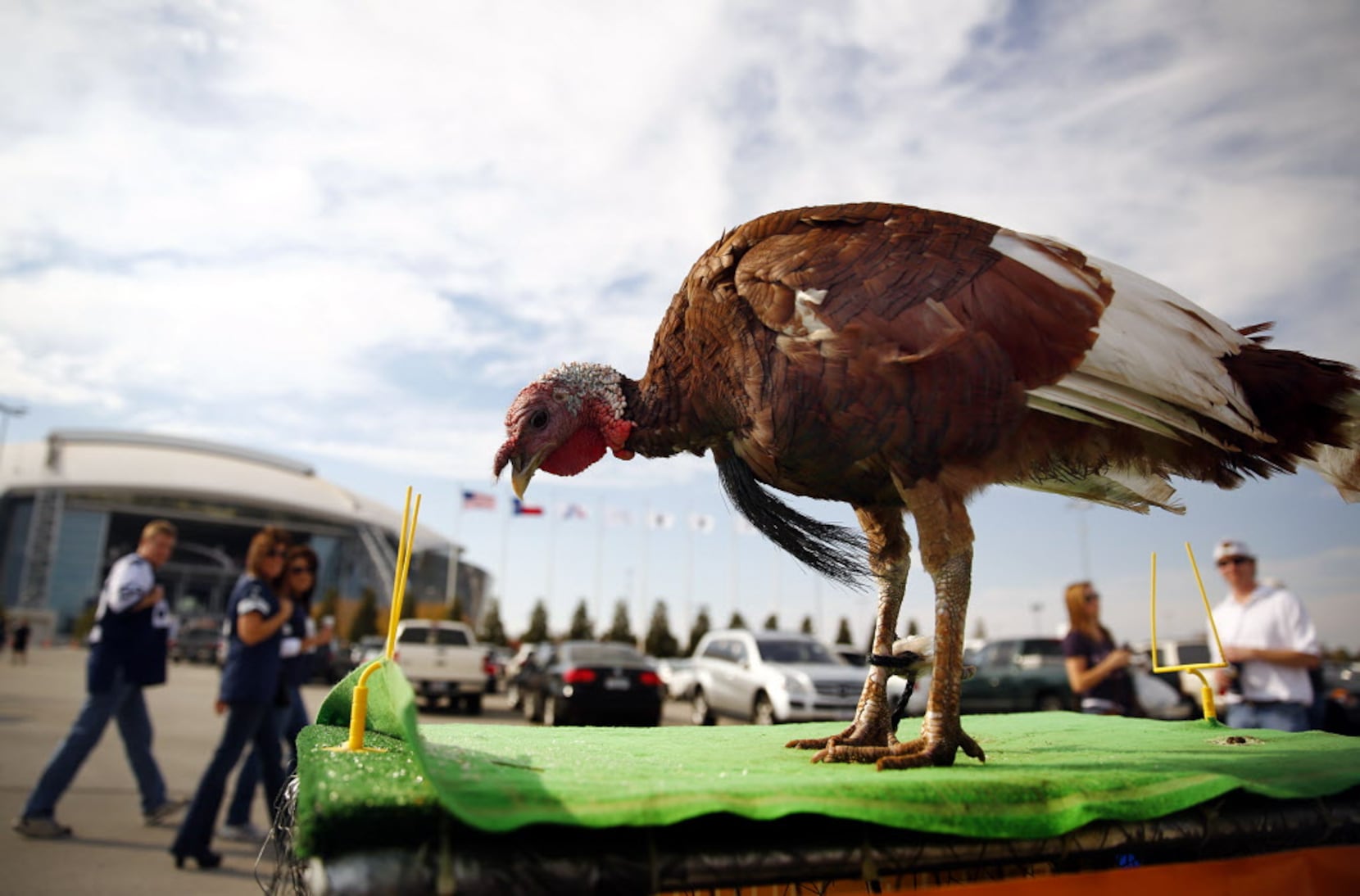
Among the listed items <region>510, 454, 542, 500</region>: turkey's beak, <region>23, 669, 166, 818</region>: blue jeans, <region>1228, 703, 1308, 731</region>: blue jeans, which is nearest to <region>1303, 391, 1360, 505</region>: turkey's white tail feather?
<region>510, 454, 542, 500</region>: turkey's beak

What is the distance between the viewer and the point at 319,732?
Result: 6.60 feet

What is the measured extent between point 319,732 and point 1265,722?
510cm

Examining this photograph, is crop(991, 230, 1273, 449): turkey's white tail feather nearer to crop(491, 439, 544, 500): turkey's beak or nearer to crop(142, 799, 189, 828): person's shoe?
crop(491, 439, 544, 500): turkey's beak

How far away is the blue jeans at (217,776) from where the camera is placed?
5230mm

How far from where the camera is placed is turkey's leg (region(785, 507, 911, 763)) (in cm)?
245

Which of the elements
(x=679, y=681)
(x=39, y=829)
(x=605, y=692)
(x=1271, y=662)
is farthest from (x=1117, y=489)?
(x=679, y=681)

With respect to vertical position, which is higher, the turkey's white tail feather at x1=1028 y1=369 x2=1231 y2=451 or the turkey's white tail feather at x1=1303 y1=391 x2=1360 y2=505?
the turkey's white tail feather at x1=1028 y1=369 x2=1231 y2=451

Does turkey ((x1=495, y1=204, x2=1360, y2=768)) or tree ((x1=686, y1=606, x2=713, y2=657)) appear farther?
tree ((x1=686, y1=606, x2=713, y2=657))

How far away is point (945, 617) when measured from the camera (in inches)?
82.4

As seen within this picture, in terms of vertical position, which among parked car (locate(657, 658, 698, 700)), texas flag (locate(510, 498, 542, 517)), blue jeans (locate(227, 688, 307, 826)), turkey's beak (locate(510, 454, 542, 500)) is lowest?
parked car (locate(657, 658, 698, 700))

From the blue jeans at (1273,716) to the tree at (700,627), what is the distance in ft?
132

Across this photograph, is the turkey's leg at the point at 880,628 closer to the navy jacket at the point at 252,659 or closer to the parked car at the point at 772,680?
the navy jacket at the point at 252,659

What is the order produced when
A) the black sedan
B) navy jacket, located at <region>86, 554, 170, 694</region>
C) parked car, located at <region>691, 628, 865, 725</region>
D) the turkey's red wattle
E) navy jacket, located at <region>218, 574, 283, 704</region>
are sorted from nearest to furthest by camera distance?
the turkey's red wattle, navy jacket, located at <region>218, 574, 283, 704</region>, navy jacket, located at <region>86, 554, 170, 694</region>, parked car, located at <region>691, 628, 865, 725</region>, the black sedan

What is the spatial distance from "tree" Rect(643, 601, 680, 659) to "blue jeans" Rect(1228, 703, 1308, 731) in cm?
3878
